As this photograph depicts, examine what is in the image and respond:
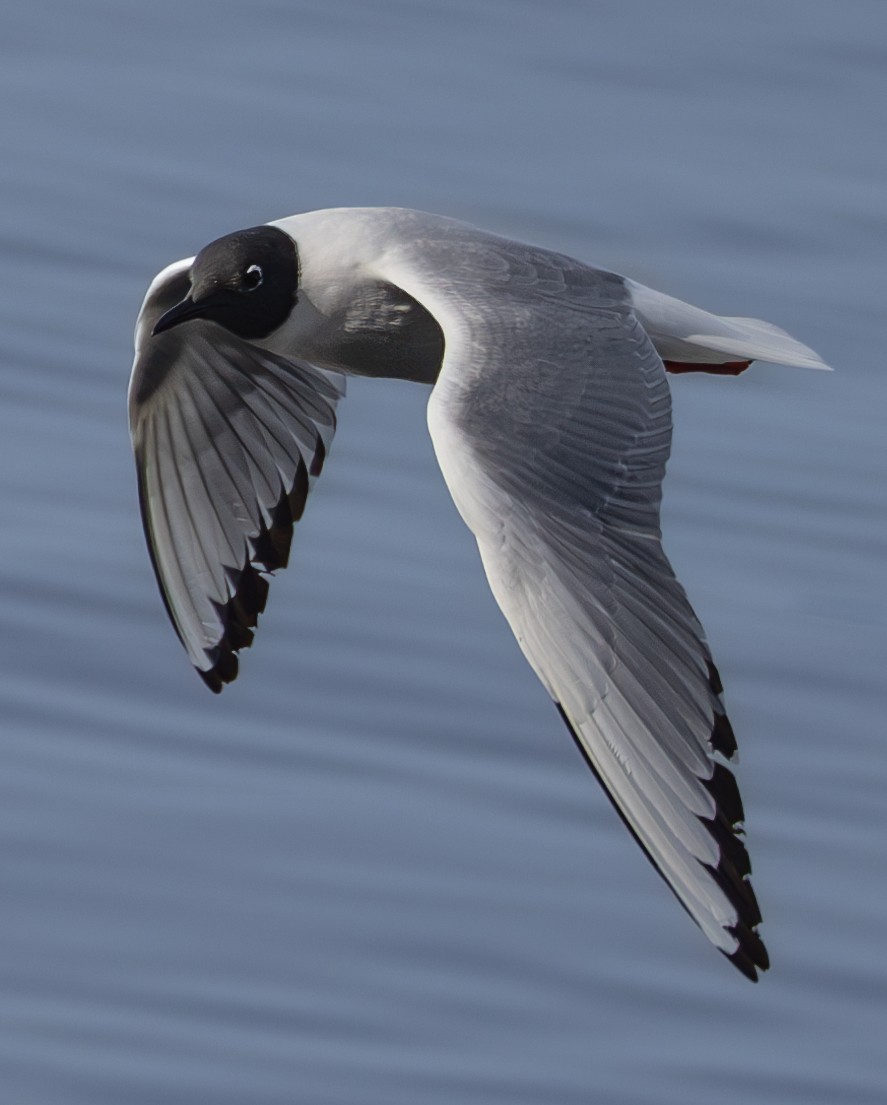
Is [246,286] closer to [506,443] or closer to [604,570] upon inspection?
[506,443]

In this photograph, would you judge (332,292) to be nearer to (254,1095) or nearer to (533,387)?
(533,387)

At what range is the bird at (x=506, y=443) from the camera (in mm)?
4949

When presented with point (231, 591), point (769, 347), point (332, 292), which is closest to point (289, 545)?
point (231, 591)

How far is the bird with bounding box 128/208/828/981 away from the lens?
495 centimetres

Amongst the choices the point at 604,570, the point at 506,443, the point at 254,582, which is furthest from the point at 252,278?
the point at 604,570

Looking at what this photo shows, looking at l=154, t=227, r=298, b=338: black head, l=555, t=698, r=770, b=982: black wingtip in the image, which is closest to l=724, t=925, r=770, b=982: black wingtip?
l=555, t=698, r=770, b=982: black wingtip

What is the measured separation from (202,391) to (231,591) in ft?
1.41

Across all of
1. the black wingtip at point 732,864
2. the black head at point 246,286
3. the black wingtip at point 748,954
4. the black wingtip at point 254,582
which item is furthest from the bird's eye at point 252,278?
the black wingtip at point 748,954

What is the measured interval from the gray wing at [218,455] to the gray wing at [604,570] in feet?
3.17

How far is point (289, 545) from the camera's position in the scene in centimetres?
642

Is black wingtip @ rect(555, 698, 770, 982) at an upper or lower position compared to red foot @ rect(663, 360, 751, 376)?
lower

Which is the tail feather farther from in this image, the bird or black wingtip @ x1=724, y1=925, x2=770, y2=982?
black wingtip @ x1=724, y1=925, x2=770, y2=982

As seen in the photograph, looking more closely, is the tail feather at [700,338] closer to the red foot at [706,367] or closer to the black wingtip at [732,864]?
the red foot at [706,367]

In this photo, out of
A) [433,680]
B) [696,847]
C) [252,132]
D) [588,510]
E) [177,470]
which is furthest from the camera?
[252,132]
